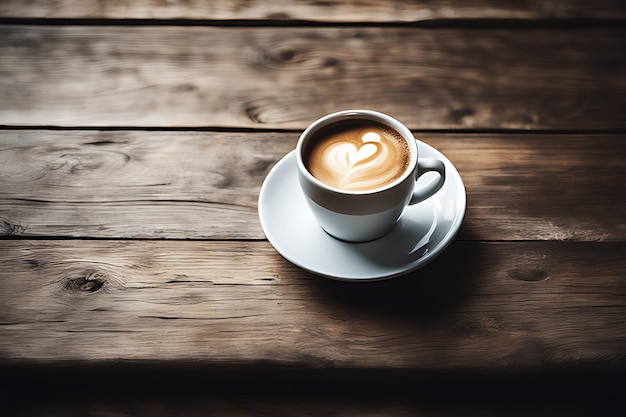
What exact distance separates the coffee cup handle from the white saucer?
1.3 inches

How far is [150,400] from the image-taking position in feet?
2.27

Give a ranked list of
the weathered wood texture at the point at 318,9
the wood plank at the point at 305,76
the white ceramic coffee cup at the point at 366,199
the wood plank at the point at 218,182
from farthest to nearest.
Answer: the weathered wood texture at the point at 318,9 → the wood plank at the point at 305,76 → the wood plank at the point at 218,182 → the white ceramic coffee cup at the point at 366,199

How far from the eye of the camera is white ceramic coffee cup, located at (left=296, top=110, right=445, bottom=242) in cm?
61

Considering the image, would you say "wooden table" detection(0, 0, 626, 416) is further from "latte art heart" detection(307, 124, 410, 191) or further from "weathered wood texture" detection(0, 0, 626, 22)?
"latte art heart" detection(307, 124, 410, 191)

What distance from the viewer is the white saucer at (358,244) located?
0.63 metres

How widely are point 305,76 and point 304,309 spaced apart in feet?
1.24

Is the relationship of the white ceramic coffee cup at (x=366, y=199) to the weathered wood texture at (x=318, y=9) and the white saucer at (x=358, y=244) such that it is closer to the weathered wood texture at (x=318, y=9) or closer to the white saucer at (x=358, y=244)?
the white saucer at (x=358, y=244)

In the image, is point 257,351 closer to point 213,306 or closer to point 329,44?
point 213,306

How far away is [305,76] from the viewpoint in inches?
34.7

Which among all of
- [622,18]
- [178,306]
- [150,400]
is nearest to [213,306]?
[178,306]

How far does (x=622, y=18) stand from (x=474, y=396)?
64cm

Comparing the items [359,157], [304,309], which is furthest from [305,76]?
[304,309]

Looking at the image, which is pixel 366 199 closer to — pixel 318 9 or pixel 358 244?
pixel 358 244

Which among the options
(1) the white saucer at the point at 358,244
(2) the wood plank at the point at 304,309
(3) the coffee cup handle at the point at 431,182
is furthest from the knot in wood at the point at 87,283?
(3) the coffee cup handle at the point at 431,182
